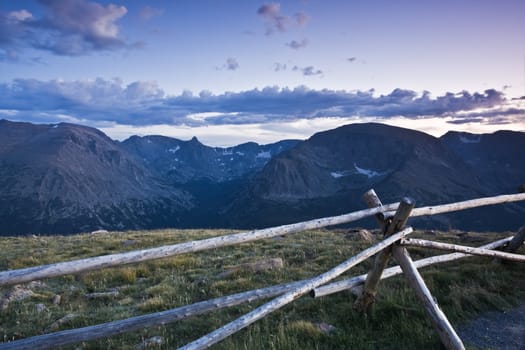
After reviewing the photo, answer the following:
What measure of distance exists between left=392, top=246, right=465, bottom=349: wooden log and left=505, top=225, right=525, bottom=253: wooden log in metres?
5.26

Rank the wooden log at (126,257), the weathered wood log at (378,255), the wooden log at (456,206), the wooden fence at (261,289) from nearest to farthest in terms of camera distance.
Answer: the wooden log at (126,257), the wooden fence at (261,289), the weathered wood log at (378,255), the wooden log at (456,206)

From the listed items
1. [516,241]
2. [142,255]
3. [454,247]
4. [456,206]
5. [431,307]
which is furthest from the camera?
[516,241]

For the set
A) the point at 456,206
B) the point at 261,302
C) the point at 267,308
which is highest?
the point at 456,206

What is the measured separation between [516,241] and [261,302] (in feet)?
23.5

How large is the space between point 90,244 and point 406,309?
15425 millimetres

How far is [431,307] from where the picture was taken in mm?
5246

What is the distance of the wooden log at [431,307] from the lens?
16.4 feet

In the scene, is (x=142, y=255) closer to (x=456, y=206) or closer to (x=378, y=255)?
(x=378, y=255)

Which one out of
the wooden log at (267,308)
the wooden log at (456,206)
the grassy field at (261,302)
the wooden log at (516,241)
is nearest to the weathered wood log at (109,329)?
the wooden log at (267,308)

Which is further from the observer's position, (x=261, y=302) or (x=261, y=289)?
(x=261, y=302)

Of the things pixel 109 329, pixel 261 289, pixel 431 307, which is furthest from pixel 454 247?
pixel 109 329

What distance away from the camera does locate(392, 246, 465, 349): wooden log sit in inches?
196

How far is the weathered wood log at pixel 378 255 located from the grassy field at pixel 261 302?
270mm

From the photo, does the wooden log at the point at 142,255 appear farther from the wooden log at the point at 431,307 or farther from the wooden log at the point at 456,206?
the wooden log at the point at 431,307
